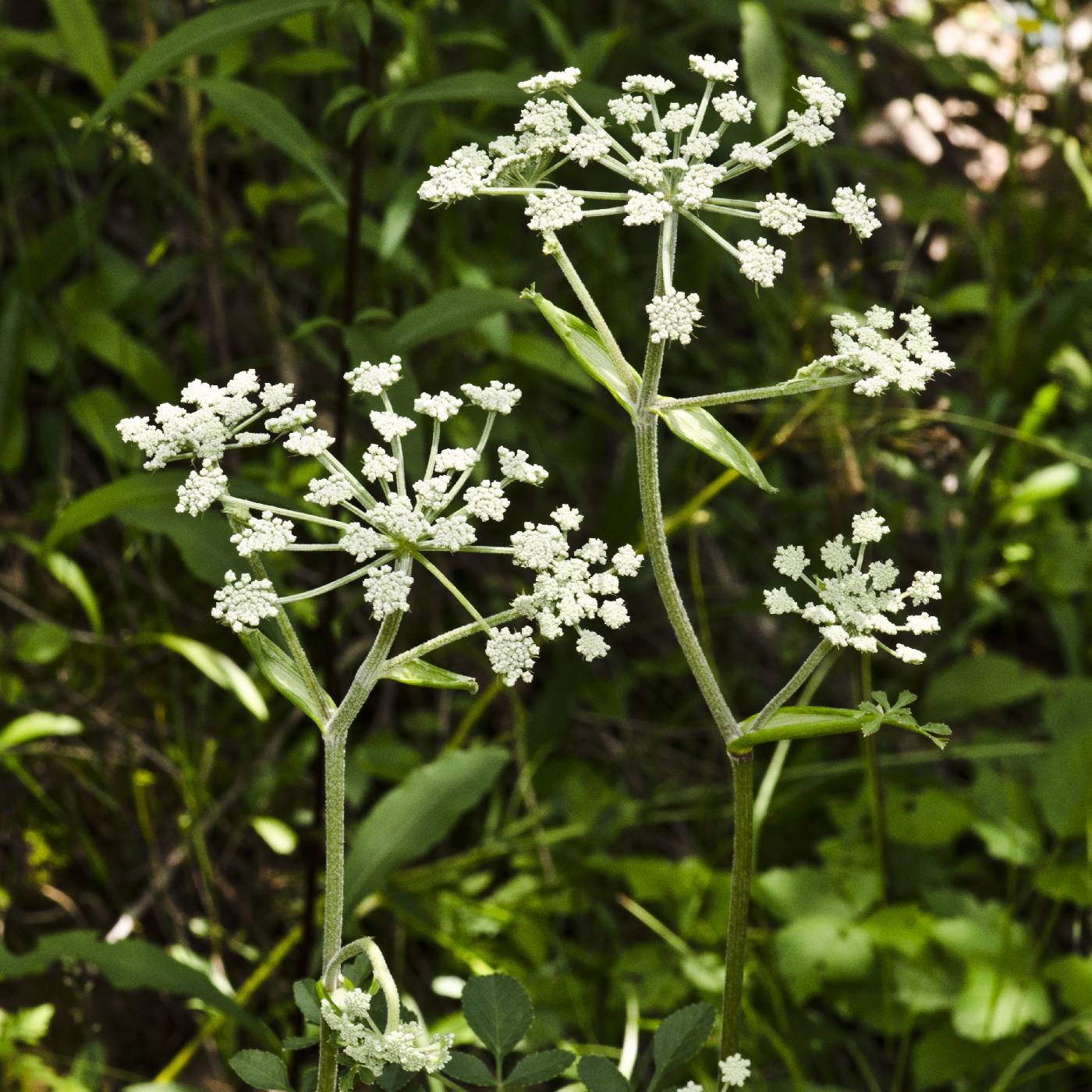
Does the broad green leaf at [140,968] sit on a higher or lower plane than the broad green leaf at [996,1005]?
higher

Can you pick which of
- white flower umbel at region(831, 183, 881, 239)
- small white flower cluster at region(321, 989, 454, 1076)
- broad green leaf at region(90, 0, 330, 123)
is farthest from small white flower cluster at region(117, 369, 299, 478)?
broad green leaf at region(90, 0, 330, 123)

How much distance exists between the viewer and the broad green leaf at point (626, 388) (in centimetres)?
152

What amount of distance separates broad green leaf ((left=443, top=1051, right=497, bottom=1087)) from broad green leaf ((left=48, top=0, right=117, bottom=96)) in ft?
8.25

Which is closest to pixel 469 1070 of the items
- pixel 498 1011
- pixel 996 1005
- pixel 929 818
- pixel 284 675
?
pixel 498 1011

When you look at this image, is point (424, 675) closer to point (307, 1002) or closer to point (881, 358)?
point (307, 1002)

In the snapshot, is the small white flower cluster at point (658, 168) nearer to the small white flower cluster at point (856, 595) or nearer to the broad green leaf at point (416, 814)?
the small white flower cluster at point (856, 595)

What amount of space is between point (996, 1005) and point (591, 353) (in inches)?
78.4

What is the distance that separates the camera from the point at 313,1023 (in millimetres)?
1639

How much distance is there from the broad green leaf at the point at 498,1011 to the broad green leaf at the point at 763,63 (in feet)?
7.08

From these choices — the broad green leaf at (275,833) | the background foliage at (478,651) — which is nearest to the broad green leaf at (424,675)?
the background foliage at (478,651)

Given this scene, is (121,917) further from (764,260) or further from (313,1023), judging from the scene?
(764,260)

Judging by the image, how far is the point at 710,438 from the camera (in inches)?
61.4

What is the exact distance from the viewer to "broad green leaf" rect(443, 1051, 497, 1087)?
164 centimetres

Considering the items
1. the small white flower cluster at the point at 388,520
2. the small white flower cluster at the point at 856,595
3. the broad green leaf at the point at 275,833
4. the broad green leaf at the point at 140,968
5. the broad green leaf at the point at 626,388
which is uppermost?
the broad green leaf at the point at 626,388
